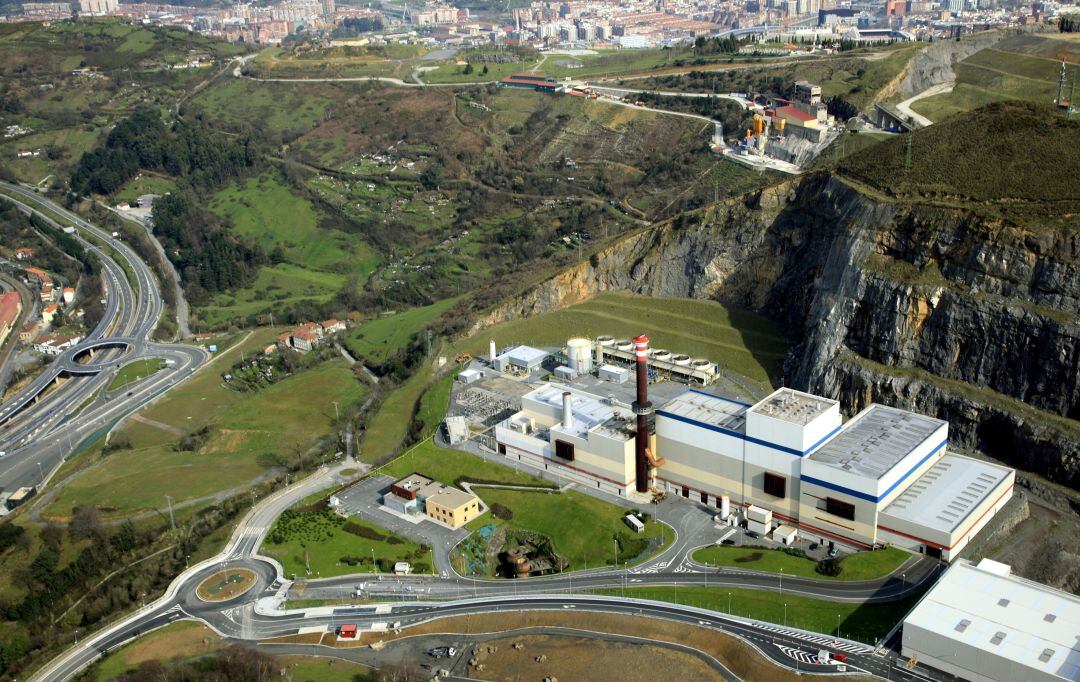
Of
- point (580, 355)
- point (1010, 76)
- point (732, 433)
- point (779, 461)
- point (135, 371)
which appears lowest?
point (135, 371)

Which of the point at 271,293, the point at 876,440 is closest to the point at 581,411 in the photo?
the point at 876,440

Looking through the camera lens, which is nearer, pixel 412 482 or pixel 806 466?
pixel 806 466

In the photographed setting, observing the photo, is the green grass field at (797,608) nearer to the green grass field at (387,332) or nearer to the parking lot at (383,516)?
the parking lot at (383,516)

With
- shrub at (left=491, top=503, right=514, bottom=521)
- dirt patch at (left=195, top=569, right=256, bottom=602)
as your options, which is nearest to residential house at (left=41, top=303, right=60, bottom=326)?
dirt patch at (left=195, top=569, right=256, bottom=602)

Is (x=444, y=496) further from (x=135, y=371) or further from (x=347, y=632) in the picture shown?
(x=135, y=371)

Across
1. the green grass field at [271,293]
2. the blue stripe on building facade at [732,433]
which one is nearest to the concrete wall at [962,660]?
the blue stripe on building facade at [732,433]

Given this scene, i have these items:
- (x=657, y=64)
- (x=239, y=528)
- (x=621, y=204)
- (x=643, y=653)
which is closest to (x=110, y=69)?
(x=657, y=64)

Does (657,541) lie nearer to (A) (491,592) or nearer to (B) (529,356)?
(A) (491,592)
